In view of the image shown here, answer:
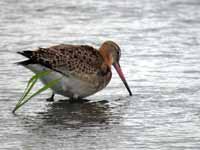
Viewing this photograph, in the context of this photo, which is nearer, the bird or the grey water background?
the grey water background

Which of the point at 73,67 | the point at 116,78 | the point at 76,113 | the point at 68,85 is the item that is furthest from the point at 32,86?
the point at 116,78

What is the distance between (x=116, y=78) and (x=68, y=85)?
1.57 metres

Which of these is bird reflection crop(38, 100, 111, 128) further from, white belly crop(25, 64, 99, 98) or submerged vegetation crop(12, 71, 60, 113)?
submerged vegetation crop(12, 71, 60, 113)

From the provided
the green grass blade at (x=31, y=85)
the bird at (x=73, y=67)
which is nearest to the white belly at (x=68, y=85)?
the bird at (x=73, y=67)

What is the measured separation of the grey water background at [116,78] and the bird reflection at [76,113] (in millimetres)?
11

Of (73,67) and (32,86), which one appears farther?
(73,67)

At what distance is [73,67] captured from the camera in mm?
11328

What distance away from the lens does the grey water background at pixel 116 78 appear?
9.27 m

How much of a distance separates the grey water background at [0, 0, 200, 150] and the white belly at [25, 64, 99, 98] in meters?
0.13

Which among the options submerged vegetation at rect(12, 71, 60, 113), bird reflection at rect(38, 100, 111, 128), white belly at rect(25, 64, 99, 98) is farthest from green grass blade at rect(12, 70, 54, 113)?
bird reflection at rect(38, 100, 111, 128)

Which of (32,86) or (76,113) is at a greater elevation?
(32,86)

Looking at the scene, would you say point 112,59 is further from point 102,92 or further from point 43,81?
point 43,81

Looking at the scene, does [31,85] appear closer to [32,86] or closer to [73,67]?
[32,86]

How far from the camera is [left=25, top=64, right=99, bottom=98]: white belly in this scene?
11.0 m
